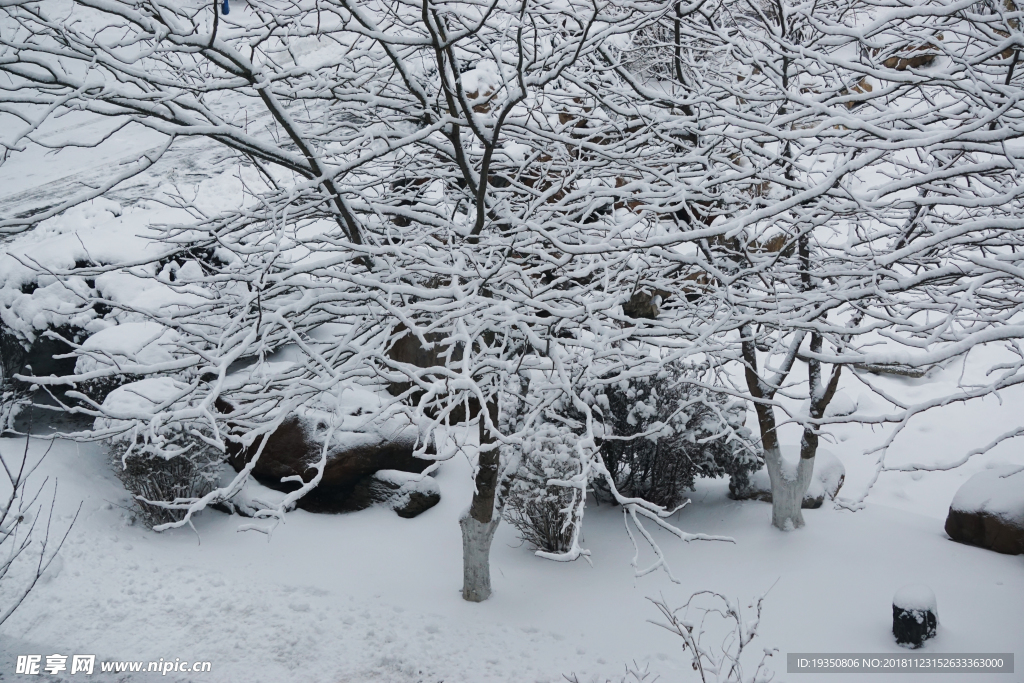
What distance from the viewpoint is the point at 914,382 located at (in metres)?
8.88

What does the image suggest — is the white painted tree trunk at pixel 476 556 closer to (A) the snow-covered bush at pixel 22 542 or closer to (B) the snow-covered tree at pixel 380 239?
(B) the snow-covered tree at pixel 380 239

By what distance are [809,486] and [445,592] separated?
3.42 meters

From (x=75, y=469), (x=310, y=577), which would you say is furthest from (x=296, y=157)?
(x=75, y=469)

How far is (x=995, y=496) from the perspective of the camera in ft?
17.9

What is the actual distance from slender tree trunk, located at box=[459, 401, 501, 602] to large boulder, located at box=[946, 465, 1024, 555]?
12.4 feet

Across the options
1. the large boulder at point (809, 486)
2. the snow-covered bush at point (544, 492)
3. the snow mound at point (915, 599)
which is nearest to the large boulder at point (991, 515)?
the large boulder at point (809, 486)

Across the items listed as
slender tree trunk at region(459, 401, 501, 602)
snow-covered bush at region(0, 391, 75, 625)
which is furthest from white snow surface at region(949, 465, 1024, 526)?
snow-covered bush at region(0, 391, 75, 625)

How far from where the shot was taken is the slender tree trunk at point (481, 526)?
15.6 feet

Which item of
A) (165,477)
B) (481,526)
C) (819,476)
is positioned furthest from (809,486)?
(165,477)

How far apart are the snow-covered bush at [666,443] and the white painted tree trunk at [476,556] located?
1442mm

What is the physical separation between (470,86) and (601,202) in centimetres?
480

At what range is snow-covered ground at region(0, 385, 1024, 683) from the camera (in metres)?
4.29

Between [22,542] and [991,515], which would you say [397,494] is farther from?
[991,515]

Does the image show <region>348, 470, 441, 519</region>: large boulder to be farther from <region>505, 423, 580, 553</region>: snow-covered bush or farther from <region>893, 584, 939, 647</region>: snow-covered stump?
<region>893, 584, 939, 647</region>: snow-covered stump
